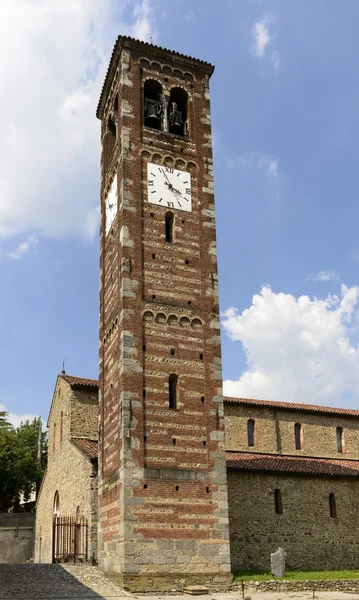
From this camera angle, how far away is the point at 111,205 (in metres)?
24.9

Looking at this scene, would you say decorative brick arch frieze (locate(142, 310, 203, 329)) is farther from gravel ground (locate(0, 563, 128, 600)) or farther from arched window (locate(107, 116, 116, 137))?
arched window (locate(107, 116, 116, 137))

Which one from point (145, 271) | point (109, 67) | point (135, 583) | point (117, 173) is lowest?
point (135, 583)

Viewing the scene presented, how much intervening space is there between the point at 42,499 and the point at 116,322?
14.7 meters

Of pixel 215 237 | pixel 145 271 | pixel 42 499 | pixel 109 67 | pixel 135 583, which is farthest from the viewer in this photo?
pixel 42 499

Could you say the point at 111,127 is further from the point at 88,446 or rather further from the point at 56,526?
the point at 56,526

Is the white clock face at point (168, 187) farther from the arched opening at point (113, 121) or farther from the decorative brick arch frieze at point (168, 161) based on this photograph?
the arched opening at point (113, 121)

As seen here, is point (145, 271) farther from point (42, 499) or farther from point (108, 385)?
point (42, 499)

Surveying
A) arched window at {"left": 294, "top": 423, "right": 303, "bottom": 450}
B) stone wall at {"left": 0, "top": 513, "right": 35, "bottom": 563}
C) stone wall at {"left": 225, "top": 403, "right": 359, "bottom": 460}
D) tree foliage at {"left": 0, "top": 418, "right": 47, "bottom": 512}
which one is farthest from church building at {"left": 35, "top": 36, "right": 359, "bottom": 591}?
tree foliage at {"left": 0, "top": 418, "right": 47, "bottom": 512}

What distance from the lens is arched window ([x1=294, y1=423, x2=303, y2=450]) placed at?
1208 inches

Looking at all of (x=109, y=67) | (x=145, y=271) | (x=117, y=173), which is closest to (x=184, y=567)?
(x=145, y=271)

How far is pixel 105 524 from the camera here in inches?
817

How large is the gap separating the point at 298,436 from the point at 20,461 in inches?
828

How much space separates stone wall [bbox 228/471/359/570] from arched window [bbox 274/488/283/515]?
133 mm

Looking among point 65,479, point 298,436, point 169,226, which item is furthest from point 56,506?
point 169,226
